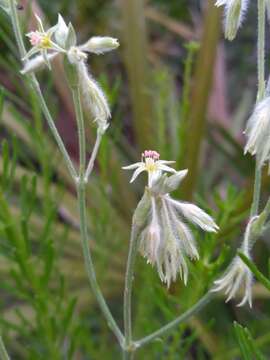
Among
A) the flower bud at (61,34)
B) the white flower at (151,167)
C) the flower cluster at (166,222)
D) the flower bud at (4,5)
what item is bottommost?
the flower cluster at (166,222)

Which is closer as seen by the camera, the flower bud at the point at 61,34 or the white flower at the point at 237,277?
the flower bud at the point at 61,34

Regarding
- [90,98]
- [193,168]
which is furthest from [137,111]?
[90,98]

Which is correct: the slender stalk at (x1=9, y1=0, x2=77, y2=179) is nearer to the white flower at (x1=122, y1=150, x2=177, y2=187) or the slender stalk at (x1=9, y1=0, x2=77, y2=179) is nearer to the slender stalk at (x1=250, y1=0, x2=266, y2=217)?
the white flower at (x1=122, y1=150, x2=177, y2=187)

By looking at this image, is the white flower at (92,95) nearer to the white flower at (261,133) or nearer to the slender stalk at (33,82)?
the slender stalk at (33,82)

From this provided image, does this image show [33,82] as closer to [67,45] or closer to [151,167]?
[67,45]

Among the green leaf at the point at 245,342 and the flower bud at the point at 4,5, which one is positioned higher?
the flower bud at the point at 4,5

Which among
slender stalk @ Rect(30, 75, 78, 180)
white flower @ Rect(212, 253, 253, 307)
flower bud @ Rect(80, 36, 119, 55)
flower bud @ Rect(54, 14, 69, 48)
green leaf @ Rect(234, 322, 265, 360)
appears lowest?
green leaf @ Rect(234, 322, 265, 360)

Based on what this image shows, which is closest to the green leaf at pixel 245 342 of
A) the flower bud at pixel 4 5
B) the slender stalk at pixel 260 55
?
the slender stalk at pixel 260 55

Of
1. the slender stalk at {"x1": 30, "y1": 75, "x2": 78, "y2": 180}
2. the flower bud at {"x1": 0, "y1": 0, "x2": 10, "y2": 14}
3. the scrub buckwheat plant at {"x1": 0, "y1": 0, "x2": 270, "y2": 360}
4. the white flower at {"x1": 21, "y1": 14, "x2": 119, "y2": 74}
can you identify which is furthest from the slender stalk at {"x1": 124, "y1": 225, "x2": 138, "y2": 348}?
the flower bud at {"x1": 0, "y1": 0, "x2": 10, "y2": 14}

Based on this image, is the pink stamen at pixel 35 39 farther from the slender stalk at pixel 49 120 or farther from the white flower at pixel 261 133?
the white flower at pixel 261 133
